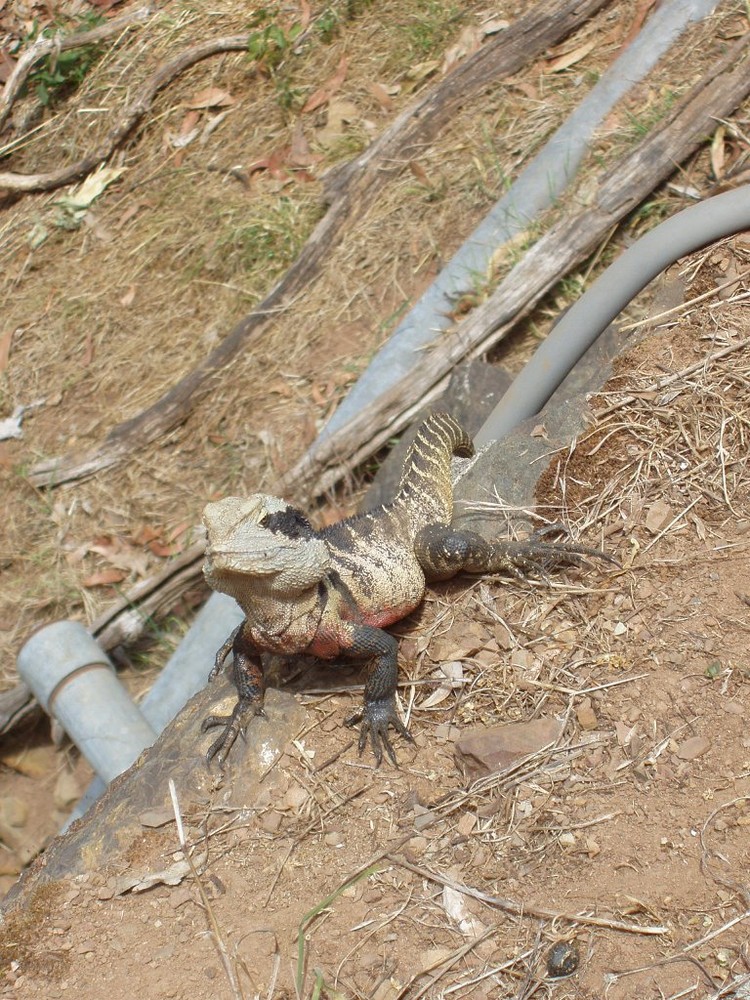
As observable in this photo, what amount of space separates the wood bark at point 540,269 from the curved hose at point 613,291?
2.53 feet

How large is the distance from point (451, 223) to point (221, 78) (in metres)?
3.08

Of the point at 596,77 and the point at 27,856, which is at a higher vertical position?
the point at 596,77

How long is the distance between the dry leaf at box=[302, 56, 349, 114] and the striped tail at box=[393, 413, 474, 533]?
4.21 metres

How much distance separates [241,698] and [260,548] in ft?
2.53

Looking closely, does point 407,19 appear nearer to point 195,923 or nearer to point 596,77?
point 596,77

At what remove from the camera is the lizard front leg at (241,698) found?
12.6 feet

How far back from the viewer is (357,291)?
6895 millimetres

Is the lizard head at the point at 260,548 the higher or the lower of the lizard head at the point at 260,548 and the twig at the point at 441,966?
the higher

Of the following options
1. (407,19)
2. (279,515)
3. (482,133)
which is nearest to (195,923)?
(279,515)

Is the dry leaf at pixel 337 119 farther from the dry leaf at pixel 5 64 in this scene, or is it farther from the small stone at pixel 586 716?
the small stone at pixel 586 716

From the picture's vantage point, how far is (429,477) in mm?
4566

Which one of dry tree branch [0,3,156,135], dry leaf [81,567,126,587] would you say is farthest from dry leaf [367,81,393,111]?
dry leaf [81,567,126,587]

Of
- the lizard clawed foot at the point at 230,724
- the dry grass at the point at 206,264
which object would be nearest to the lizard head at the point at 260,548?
the lizard clawed foot at the point at 230,724

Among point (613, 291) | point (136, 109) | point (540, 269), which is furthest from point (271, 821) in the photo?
point (136, 109)
